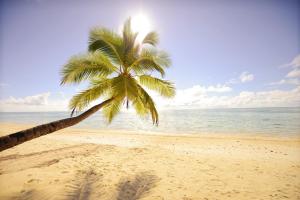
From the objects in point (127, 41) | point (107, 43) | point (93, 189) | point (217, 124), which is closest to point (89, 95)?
point (107, 43)

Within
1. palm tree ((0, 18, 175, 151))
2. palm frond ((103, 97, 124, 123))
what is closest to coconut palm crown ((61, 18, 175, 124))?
palm tree ((0, 18, 175, 151))

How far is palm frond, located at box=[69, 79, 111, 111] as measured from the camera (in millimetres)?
6628

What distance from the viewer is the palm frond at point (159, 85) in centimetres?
780

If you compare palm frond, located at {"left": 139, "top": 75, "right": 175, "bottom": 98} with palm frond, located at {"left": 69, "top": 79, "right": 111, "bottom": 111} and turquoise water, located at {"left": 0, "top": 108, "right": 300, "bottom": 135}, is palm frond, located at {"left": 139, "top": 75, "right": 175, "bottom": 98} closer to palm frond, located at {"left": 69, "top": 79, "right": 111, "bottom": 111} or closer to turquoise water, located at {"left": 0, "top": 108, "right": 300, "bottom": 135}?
palm frond, located at {"left": 69, "top": 79, "right": 111, "bottom": 111}

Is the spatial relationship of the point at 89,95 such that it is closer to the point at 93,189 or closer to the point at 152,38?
the point at 93,189

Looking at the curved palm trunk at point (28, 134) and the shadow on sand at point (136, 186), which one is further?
the shadow on sand at point (136, 186)

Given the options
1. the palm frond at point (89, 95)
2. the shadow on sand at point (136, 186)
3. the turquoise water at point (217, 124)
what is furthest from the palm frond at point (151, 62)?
the shadow on sand at point (136, 186)

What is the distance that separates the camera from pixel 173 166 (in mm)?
7984

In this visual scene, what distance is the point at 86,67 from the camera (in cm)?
666

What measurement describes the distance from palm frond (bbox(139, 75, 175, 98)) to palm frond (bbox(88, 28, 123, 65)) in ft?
4.10

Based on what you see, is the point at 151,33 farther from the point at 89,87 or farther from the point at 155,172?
the point at 155,172

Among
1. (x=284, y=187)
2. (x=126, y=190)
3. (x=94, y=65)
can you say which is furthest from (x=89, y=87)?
(x=284, y=187)

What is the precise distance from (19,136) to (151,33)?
5961 mm

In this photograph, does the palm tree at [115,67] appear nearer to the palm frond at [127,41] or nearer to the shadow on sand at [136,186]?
the palm frond at [127,41]
